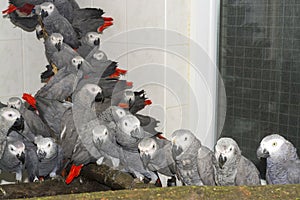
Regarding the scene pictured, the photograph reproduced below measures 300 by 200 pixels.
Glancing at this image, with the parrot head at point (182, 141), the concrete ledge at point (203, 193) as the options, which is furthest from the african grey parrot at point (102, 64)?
the concrete ledge at point (203, 193)

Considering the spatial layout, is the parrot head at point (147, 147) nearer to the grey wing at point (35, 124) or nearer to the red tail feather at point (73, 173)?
the red tail feather at point (73, 173)

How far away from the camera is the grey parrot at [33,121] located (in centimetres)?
134

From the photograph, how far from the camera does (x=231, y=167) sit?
1008 mm

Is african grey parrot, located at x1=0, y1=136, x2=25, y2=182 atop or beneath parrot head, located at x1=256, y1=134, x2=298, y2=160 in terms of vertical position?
beneath

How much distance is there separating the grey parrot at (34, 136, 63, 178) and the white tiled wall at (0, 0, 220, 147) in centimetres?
56

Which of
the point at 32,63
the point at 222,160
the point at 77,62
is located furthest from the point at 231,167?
the point at 32,63

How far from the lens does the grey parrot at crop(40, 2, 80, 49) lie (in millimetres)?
1618

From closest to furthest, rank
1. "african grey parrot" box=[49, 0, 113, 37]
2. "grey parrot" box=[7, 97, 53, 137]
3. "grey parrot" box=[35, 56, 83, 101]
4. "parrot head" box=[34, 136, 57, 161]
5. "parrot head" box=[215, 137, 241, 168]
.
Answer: "parrot head" box=[215, 137, 241, 168] < "parrot head" box=[34, 136, 57, 161] < "grey parrot" box=[7, 97, 53, 137] < "grey parrot" box=[35, 56, 83, 101] < "african grey parrot" box=[49, 0, 113, 37]

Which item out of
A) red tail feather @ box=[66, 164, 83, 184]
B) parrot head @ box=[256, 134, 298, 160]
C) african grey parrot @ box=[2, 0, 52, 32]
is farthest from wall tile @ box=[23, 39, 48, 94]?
parrot head @ box=[256, 134, 298, 160]

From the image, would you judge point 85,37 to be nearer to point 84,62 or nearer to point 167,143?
point 84,62

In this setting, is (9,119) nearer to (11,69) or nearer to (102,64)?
(102,64)

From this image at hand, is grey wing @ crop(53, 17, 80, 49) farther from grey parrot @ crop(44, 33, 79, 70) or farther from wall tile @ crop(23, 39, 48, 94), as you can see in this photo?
wall tile @ crop(23, 39, 48, 94)

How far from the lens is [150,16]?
1.74 meters

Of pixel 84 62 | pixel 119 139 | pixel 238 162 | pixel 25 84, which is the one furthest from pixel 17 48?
pixel 238 162
